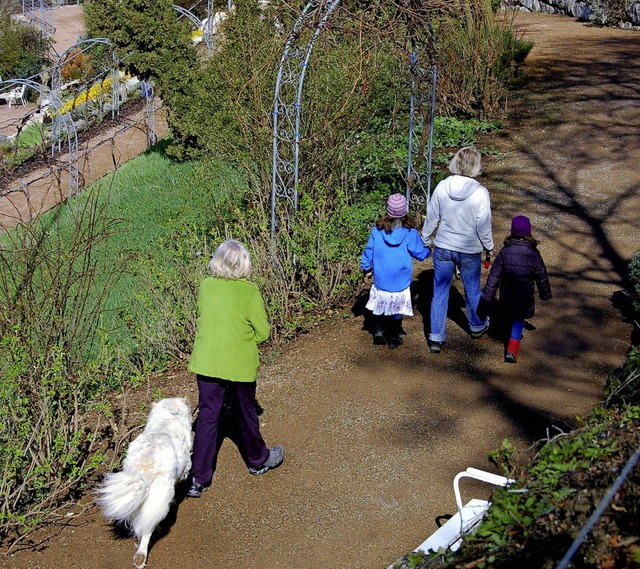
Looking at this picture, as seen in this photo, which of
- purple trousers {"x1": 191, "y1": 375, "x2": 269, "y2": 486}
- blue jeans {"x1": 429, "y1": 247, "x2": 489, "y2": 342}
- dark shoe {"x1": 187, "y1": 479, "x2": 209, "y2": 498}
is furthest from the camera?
blue jeans {"x1": 429, "y1": 247, "x2": 489, "y2": 342}

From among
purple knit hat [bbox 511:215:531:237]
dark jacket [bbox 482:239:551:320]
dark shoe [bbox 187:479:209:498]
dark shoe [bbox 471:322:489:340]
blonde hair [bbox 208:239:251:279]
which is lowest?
dark shoe [bbox 187:479:209:498]

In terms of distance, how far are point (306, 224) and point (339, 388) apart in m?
2.17

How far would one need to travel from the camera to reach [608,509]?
2932mm

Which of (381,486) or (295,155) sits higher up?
(295,155)

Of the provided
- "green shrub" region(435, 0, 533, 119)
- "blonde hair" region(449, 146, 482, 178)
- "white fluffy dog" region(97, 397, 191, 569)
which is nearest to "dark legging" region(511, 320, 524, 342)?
"blonde hair" region(449, 146, 482, 178)

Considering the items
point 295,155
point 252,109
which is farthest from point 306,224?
point 252,109

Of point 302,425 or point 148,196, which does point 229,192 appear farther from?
point 302,425

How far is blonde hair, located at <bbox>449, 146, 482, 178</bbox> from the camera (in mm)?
6605

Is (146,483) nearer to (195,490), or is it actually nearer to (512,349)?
(195,490)

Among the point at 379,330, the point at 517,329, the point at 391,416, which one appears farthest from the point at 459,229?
the point at 391,416

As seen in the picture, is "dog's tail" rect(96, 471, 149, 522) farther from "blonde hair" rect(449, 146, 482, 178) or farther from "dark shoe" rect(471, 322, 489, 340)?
"dark shoe" rect(471, 322, 489, 340)

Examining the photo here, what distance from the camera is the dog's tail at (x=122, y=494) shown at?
4410 mm

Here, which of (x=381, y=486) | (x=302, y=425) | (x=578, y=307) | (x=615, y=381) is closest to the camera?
(x=615, y=381)

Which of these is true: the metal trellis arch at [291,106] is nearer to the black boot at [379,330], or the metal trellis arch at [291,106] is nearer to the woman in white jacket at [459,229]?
the black boot at [379,330]
